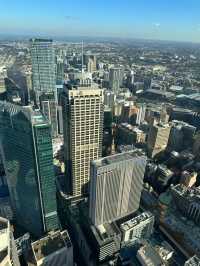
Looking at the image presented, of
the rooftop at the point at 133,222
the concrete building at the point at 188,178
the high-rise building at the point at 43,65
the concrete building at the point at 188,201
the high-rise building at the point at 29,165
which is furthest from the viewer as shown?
the high-rise building at the point at 43,65

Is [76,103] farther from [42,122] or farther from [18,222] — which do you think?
[18,222]

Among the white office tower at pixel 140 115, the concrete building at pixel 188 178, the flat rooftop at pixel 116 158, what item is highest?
the flat rooftop at pixel 116 158

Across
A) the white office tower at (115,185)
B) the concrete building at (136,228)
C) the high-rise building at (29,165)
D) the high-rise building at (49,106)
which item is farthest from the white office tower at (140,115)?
the high-rise building at (29,165)

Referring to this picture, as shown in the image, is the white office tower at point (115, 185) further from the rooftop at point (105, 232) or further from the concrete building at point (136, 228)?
the concrete building at point (136, 228)

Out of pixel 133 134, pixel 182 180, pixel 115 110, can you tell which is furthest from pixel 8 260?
pixel 115 110

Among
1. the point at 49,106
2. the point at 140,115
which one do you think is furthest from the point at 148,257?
the point at 140,115
